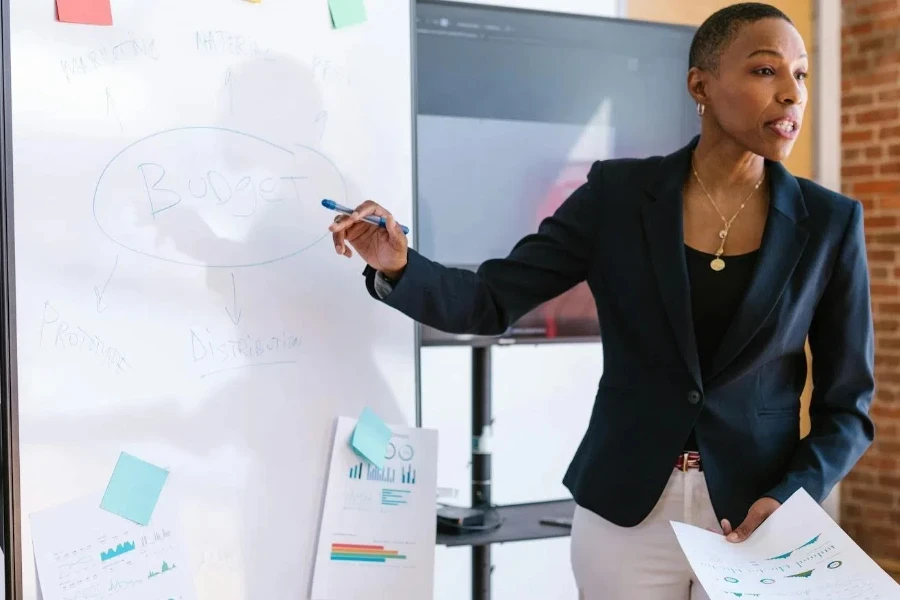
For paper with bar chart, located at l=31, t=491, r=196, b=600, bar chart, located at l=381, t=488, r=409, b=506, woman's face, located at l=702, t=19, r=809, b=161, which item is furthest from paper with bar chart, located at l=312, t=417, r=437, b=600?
woman's face, located at l=702, t=19, r=809, b=161

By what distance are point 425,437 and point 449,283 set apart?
35 centimetres

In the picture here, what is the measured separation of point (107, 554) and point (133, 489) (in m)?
0.10

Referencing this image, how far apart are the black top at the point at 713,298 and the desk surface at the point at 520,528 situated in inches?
18.5

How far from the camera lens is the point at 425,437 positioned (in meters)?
1.63

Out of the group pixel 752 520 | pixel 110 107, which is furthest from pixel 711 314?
pixel 110 107

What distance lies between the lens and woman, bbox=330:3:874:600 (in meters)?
1.32

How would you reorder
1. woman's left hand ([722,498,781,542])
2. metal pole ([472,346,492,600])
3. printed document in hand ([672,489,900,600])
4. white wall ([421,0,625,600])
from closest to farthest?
printed document in hand ([672,489,900,600]) < woman's left hand ([722,498,781,542]) < metal pole ([472,346,492,600]) < white wall ([421,0,625,600])

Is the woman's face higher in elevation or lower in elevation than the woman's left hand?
higher

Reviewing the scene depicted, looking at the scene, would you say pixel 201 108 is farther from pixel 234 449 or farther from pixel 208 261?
pixel 234 449

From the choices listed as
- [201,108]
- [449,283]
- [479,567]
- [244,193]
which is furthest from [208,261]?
[479,567]

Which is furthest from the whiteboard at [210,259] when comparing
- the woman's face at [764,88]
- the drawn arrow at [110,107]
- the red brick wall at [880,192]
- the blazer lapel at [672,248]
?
the red brick wall at [880,192]

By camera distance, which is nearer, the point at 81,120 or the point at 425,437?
the point at 81,120

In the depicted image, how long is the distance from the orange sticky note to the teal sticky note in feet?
2.14

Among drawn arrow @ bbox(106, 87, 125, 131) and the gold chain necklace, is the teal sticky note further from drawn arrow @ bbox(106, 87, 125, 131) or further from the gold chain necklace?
the gold chain necklace
